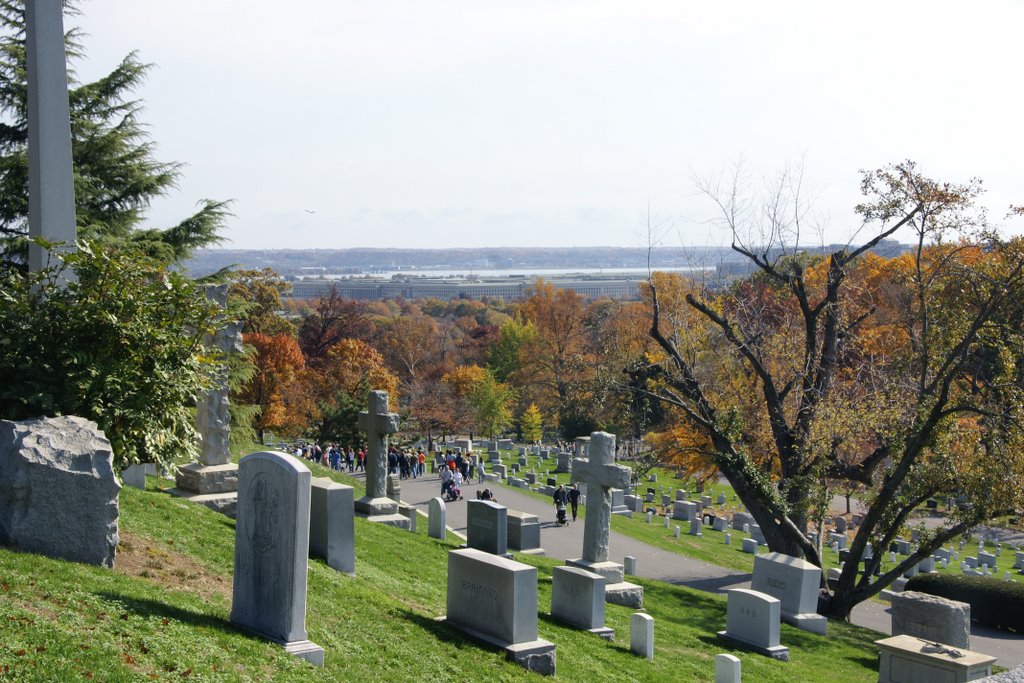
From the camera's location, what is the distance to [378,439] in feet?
63.6

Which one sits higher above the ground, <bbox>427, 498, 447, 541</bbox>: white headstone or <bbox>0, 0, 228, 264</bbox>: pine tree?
<bbox>0, 0, 228, 264</bbox>: pine tree

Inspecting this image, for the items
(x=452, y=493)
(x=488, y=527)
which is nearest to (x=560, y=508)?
(x=452, y=493)

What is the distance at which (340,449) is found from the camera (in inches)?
1572

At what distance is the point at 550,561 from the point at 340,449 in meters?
21.2

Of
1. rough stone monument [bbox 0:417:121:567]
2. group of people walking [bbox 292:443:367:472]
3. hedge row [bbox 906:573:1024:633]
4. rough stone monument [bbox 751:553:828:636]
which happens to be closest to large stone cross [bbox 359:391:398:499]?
rough stone monument [bbox 751:553:828:636]

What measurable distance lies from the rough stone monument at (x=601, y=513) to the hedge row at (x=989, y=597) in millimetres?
9791

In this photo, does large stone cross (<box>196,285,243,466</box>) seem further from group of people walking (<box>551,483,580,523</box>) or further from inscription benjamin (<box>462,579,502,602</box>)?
group of people walking (<box>551,483,580,523</box>)

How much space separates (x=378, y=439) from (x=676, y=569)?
29.3 ft

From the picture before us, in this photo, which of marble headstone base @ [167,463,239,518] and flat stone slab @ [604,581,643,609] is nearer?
marble headstone base @ [167,463,239,518]

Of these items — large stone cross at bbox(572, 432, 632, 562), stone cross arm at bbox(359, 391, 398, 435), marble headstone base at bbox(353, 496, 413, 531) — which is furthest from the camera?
stone cross arm at bbox(359, 391, 398, 435)

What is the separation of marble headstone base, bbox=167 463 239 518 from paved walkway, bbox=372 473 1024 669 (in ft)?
34.3

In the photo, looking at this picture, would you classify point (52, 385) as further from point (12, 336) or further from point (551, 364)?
point (551, 364)

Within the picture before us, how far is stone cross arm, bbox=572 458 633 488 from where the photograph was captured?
54.6ft

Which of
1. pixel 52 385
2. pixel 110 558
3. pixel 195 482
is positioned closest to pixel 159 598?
pixel 110 558
